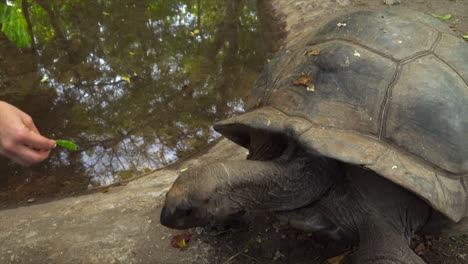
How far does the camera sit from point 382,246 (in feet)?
7.47

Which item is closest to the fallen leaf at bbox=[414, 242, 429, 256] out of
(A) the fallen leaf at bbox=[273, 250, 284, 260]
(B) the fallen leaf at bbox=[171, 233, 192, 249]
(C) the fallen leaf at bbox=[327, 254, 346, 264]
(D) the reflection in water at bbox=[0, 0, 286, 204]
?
(C) the fallen leaf at bbox=[327, 254, 346, 264]

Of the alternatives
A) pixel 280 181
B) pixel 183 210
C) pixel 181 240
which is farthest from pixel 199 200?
pixel 181 240

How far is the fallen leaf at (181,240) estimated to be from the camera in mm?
2835

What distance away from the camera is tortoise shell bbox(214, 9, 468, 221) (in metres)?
2.20

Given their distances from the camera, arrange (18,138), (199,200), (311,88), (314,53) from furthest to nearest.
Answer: (314,53)
(311,88)
(199,200)
(18,138)

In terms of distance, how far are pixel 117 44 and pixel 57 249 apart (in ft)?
13.0

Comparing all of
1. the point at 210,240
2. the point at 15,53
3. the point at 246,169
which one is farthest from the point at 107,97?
the point at 246,169

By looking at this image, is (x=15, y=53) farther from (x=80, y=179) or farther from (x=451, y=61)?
(x=451, y=61)

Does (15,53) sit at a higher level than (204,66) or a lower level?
higher

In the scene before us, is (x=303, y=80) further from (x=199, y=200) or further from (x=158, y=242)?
(x=158, y=242)

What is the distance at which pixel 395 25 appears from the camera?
8.50 ft

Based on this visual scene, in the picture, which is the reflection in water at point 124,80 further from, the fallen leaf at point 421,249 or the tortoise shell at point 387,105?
the fallen leaf at point 421,249

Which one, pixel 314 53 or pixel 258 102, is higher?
pixel 314 53

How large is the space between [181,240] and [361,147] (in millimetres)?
1419
